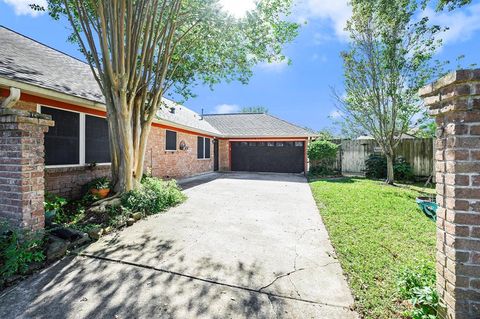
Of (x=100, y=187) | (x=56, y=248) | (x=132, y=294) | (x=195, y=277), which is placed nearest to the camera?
(x=132, y=294)

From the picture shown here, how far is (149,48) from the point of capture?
6.14m

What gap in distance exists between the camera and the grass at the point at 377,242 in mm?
2377

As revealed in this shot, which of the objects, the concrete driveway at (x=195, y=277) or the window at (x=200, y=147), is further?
the window at (x=200, y=147)

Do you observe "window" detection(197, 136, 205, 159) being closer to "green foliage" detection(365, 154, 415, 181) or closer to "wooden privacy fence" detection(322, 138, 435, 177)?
"wooden privacy fence" detection(322, 138, 435, 177)

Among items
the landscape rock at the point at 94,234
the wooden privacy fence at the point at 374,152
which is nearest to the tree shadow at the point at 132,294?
the landscape rock at the point at 94,234

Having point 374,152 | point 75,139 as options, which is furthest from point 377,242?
point 374,152

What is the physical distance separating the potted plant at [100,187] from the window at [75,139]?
596mm

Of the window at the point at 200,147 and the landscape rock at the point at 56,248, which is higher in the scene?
the window at the point at 200,147

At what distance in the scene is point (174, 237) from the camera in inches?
157

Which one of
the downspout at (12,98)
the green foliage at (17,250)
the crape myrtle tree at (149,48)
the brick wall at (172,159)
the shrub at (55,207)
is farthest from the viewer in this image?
the brick wall at (172,159)

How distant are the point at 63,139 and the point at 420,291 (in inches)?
279

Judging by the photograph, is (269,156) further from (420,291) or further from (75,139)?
(420,291)

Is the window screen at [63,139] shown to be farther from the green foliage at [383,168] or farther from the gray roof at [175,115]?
the green foliage at [383,168]

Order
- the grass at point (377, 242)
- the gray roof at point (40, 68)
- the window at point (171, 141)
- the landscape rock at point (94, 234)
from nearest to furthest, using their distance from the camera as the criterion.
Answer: the grass at point (377, 242) < the landscape rock at point (94, 234) < the gray roof at point (40, 68) < the window at point (171, 141)
